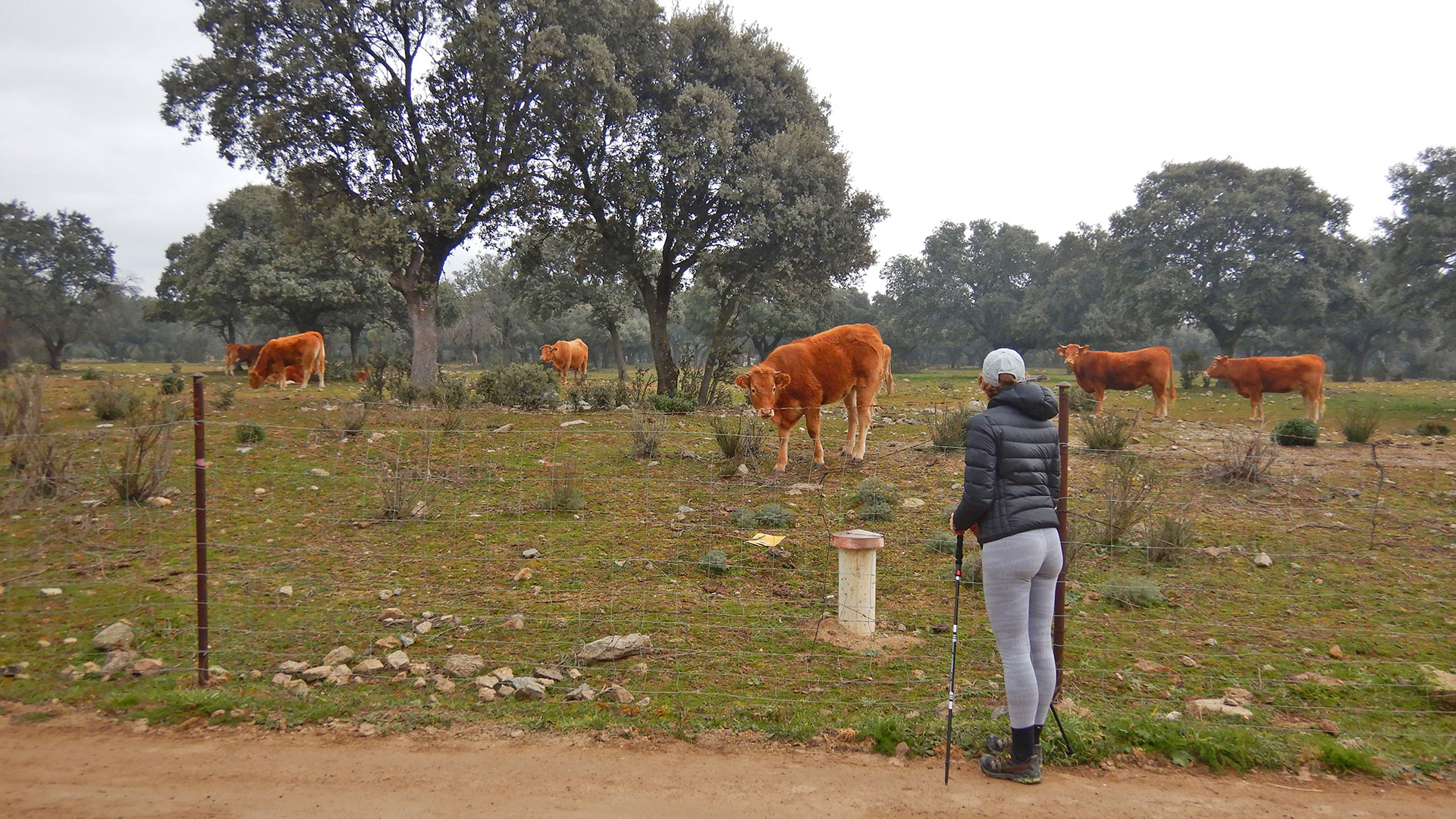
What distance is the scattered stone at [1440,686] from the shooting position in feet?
16.0

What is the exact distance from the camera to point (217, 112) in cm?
1652

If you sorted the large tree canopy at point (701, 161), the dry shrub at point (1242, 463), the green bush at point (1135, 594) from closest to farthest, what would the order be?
1. the green bush at point (1135, 594)
2. the dry shrub at point (1242, 463)
3. the large tree canopy at point (701, 161)

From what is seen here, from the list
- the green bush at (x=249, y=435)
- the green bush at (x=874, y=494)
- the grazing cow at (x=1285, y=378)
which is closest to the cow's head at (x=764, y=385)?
the green bush at (x=874, y=494)

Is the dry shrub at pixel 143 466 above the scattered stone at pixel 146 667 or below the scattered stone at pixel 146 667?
above

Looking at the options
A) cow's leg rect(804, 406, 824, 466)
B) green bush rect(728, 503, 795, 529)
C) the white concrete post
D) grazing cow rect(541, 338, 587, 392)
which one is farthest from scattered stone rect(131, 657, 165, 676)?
grazing cow rect(541, 338, 587, 392)

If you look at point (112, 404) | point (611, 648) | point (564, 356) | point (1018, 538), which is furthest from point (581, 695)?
point (564, 356)

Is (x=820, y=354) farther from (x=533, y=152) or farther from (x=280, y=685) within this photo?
(x=533, y=152)

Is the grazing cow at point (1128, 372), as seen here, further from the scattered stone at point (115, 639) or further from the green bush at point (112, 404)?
the green bush at point (112, 404)

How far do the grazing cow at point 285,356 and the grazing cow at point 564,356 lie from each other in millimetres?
7328

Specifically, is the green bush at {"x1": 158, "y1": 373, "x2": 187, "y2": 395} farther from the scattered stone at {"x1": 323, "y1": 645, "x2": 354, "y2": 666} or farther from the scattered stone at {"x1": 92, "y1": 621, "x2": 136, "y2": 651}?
the scattered stone at {"x1": 323, "y1": 645, "x2": 354, "y2": 666}

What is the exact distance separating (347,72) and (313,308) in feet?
64.5

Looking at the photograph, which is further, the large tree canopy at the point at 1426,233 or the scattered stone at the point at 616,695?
the large tree canopy at the point at 1426,233

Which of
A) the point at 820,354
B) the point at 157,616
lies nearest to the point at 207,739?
the point at 157,616

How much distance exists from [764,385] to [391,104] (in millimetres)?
13374
